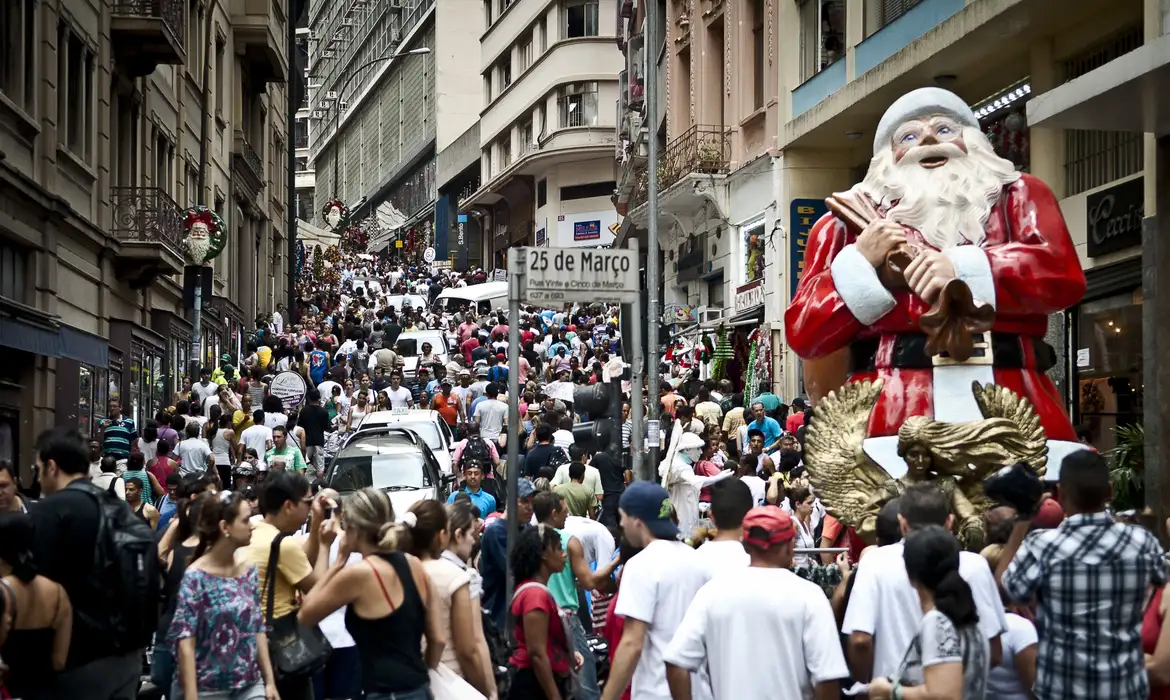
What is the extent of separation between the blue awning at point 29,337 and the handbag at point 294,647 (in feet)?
39.1

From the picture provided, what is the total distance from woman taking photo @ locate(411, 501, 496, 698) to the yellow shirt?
78cm

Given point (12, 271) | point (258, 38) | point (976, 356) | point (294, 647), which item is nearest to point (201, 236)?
point (12, 271)

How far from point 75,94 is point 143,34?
234cm

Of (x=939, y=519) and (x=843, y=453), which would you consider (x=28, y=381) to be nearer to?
(x=843, y=453)

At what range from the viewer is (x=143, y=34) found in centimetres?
2631

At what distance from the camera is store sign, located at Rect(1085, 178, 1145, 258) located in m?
17.3

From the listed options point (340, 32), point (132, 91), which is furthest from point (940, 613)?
point (340, 32)

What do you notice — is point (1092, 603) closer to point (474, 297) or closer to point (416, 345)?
point (416, 345)

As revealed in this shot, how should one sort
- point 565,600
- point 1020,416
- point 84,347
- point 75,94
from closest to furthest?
point 1020,416 < point 565,600 < point 84,347 < point 75,94

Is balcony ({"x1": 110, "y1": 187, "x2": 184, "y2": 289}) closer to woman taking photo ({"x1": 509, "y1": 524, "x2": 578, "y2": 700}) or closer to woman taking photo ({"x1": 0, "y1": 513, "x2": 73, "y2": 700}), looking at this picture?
woman taking photo ({"x1": 509, "y1": 524, "x2": 578, "y2": 700})

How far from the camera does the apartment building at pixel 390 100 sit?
93250mm

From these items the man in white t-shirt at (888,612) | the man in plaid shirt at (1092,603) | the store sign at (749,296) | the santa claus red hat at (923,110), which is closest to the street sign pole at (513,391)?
the santa claus red hat at (923,110)

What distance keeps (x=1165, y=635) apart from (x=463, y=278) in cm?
5598

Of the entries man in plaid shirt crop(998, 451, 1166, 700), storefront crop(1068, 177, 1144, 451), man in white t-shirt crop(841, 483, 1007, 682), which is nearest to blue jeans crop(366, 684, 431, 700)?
man in white t-shirt crop(841, 483, 1007, 682)
